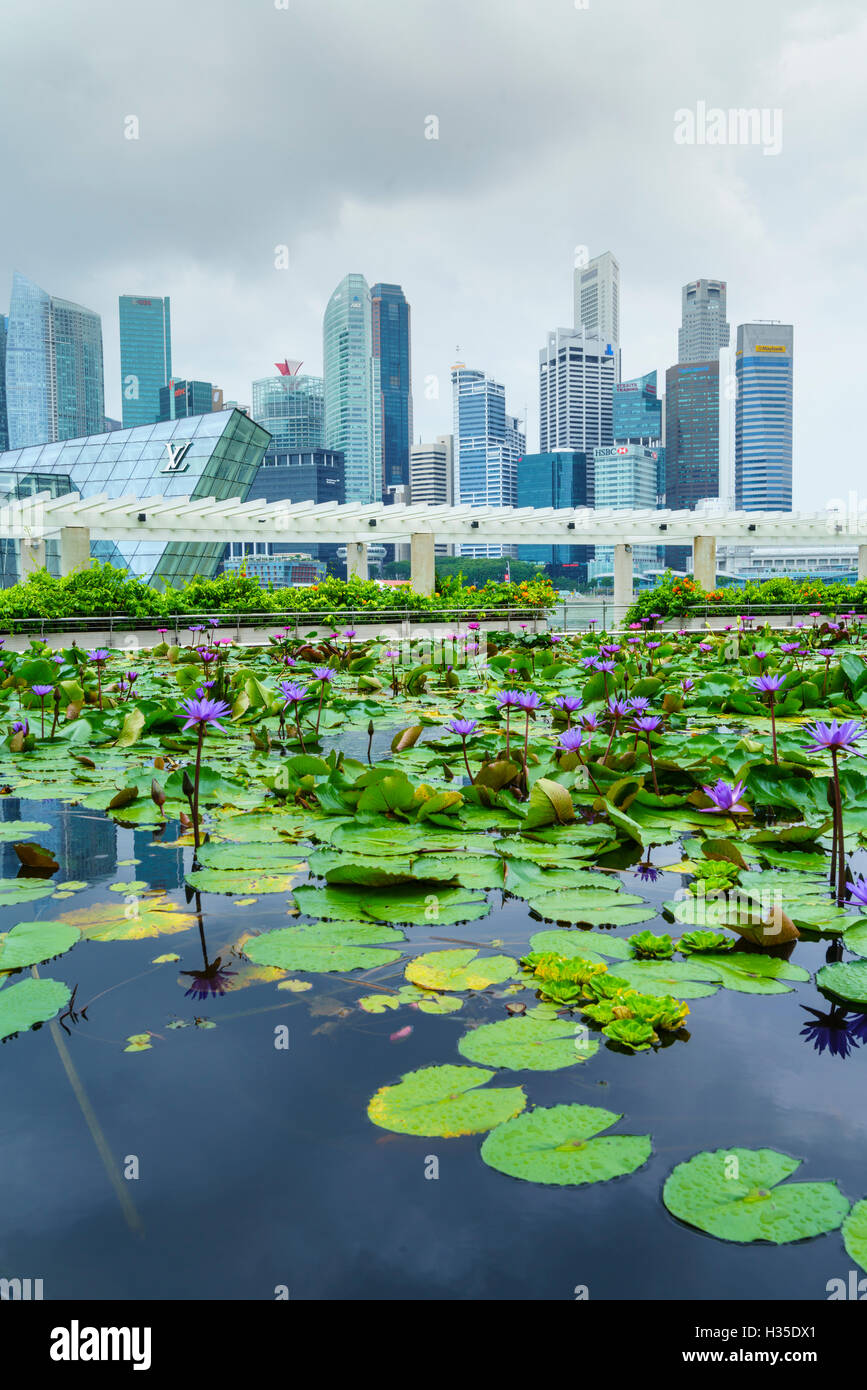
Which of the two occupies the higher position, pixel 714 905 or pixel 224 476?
pixel 224 476

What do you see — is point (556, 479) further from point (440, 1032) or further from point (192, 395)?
point (440, 1032)

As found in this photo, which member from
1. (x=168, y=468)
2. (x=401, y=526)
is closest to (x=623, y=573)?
(x=401, y=526)

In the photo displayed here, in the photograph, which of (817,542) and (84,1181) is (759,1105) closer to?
(84,1181)

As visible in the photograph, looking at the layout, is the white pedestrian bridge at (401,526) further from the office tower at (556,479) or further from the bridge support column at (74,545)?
the office tower at (556,479)

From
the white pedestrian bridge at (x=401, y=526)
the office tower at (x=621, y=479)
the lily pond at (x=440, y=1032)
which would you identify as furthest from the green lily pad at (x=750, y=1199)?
the office tower at (x=621, y=479)

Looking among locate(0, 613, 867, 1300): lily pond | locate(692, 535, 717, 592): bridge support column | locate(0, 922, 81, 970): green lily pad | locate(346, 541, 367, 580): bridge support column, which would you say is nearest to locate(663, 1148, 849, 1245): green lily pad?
locate(0, 613, 867, 1300): lily pond
